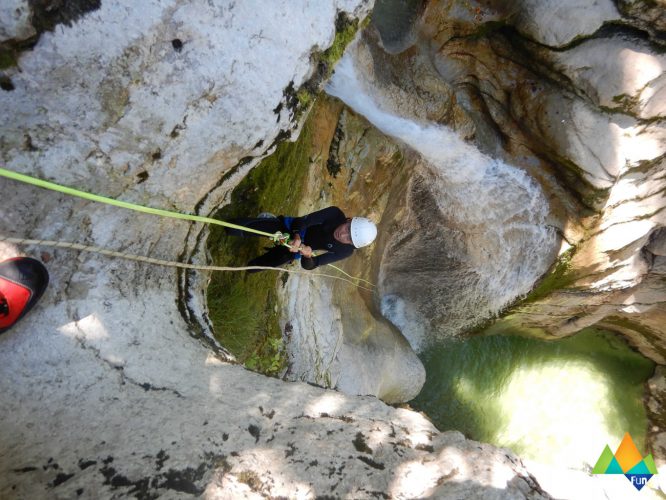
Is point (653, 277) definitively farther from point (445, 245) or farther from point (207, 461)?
point (207, 461)

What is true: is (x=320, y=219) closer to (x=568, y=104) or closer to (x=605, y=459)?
(x=568, y=104)

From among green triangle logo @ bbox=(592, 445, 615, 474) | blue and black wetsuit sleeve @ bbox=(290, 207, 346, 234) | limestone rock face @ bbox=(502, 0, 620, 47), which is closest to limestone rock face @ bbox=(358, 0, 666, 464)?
limestone rock face @ bbox=(502, 0, 620, 47)

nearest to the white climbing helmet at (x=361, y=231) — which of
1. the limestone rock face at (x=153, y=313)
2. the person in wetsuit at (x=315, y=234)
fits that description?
the person in wetsuit at (x=315, y=234)

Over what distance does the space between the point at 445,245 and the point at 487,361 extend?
237 cm

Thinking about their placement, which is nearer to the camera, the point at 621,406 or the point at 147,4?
the point at 147,4

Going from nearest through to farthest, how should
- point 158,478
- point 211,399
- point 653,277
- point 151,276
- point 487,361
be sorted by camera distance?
point 158,478 → point 211,399 → point 151,276 → point 653,277 → point 487,361

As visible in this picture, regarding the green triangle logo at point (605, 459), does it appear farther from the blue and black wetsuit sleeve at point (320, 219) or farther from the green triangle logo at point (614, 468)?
the blue and black wetsuit sleeve at point (320, 219)

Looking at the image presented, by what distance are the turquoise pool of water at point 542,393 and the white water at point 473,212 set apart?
1146 mm

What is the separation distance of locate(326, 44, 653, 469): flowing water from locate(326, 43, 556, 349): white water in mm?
12

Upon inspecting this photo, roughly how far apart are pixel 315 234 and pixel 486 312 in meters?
3.56

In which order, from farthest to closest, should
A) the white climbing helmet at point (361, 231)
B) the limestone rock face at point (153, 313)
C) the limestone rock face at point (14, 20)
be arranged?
the white climbing helmet at point (361, 231) → the limestone rock face at point (153, 313) → the limestone rock face at point (14, 20)

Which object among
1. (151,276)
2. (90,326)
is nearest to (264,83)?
(151,276)

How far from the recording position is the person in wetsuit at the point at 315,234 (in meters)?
3.10

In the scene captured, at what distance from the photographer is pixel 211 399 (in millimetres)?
2092
